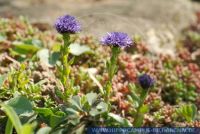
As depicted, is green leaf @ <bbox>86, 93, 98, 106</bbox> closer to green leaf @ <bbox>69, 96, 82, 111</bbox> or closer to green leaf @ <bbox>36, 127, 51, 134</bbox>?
green leaf @ <bbox>69, 96, 82, 111</bbox>

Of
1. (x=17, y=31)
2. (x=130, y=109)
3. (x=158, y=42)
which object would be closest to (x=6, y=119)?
(x=130, y=109)

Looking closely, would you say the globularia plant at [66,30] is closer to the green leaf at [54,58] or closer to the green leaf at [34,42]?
the green leaf at [54,58]

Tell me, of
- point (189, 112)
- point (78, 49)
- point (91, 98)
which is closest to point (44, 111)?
point (91, 98)

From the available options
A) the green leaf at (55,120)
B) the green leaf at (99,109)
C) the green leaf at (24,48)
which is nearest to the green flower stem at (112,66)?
the green leaf at (99,109)

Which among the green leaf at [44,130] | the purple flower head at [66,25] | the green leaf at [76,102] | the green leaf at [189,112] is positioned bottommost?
the green leaf at [189,112]

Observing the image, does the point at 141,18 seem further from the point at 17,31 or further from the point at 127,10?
the point at 17,31

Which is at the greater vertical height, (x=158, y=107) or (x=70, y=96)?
(x=70, y=96)
